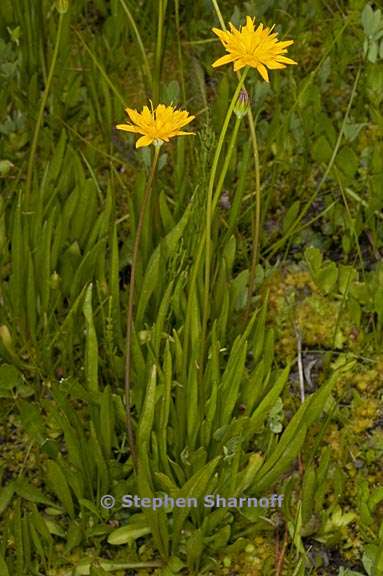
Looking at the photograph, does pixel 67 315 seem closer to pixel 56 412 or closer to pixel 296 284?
pixel 56 412

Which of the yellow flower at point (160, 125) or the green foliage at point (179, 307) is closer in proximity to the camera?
the yellow flower at point (160, 125)

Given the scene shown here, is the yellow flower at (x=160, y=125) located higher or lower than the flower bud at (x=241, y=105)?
lower

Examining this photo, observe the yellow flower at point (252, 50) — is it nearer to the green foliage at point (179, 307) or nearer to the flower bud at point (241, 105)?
the flower bud at point (241, 105)

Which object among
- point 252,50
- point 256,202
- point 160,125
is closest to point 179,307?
point 256,202

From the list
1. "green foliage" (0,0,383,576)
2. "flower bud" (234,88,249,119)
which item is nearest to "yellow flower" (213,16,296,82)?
"flower bud" (234,88,249,119)

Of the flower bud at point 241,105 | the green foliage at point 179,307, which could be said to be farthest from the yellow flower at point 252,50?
the green foliage at point 179,307

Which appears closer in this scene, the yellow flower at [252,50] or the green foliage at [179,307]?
the yellow flower at [252,50]

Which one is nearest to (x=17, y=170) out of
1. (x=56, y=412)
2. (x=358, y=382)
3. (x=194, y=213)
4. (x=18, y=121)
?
(x=18, y=121)

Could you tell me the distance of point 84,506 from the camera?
1.63 metres

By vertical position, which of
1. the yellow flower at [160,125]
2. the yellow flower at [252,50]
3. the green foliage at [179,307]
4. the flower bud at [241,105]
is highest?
the yellow flower at [252,50]

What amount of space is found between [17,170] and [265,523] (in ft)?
3.35

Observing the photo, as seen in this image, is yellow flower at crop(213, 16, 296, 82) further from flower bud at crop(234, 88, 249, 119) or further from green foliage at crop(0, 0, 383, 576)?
green foliage at crop(0, 0, 383, 576)

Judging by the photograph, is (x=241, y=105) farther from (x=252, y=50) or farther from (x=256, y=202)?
(x=256, y=202)

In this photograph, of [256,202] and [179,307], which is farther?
[179,307]
